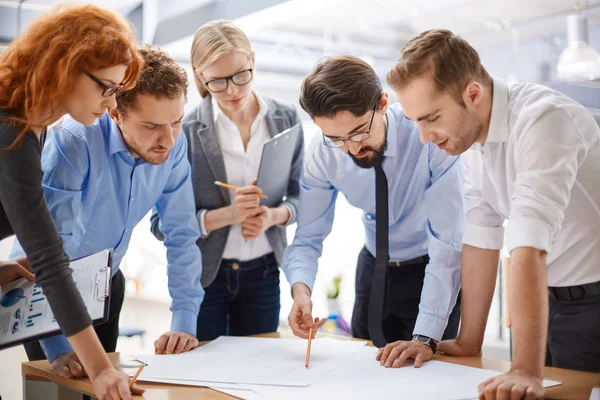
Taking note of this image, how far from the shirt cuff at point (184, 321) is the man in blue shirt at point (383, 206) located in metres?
0.30

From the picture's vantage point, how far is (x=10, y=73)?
131cm

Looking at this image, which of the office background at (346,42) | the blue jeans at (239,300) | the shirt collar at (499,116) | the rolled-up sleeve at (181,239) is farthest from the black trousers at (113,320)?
the office background at (346,42)

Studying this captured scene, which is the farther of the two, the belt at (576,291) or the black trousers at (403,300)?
the black trousers at (403,300)

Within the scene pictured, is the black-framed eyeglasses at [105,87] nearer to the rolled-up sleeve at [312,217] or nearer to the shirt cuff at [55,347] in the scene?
the shirt cuff at [55,347]

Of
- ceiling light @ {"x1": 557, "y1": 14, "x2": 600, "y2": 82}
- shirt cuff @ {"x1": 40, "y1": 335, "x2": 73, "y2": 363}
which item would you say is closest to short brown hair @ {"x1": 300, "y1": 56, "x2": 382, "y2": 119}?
shirt cuff @ {"x1": 40, "y1": 335, "x2": 73, "y2": 363}

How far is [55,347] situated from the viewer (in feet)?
5.27

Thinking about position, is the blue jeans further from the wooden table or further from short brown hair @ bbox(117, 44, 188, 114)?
short brown hair @ bbox(117, 44, 188, 114)

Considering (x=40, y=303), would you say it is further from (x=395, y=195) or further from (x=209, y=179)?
(x=395, y=195)

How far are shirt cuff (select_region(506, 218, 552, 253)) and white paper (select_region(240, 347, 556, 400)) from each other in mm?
339

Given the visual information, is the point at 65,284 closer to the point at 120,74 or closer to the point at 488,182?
the point at 120,74

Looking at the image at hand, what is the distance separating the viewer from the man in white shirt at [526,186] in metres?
1.28

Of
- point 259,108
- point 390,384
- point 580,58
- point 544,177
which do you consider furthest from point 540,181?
point 580,58

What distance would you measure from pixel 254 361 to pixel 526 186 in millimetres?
818

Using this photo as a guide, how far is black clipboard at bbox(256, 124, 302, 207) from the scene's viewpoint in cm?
221
